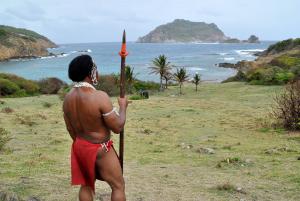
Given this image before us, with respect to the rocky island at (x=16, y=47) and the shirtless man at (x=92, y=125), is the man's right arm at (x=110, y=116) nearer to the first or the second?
the shirtless man at (x=92, y=125)

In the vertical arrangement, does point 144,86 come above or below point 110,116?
below

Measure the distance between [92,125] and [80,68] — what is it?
0.57m

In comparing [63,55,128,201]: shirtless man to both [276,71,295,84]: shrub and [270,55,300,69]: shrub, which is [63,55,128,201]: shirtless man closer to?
[276,71,295,84]: shrub

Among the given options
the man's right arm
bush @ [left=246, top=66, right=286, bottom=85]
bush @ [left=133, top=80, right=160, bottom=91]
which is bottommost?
bush @ [left=133, top=80, right=160, bottom=91]

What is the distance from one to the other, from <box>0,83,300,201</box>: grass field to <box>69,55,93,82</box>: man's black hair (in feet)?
8.67

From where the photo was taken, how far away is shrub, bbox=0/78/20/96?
38.8 m

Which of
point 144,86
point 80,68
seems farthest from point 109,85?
point 80,68

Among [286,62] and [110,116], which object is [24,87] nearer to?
[286,62]

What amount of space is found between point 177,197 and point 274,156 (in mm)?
4508

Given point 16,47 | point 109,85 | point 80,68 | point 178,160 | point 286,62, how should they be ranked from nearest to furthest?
point 80,68
point 178,160
point 109,85
point 286,62
point 16,47

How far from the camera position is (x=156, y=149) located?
1222 centimetres

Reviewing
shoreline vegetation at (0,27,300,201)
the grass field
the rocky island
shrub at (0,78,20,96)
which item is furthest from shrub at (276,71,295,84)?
the rocky island

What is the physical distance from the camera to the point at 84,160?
4711 mm

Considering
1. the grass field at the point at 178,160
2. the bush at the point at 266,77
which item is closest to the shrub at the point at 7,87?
the grass field at the point at 178,160
